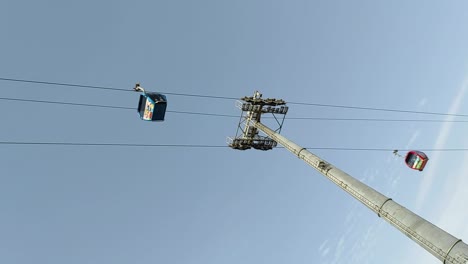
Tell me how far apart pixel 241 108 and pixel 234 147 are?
347cm

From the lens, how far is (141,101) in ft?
73.2

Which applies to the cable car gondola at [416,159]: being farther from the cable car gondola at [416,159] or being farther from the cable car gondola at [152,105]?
the cable car gondola at [152,105]

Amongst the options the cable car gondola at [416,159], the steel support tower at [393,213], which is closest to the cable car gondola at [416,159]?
the cable car gondola at [416,159]

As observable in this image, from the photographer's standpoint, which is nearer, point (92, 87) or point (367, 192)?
point (367, 192)

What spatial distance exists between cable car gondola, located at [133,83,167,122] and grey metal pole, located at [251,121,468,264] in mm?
9244

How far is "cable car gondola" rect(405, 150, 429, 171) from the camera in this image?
107 feet

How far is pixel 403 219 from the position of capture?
14.2m

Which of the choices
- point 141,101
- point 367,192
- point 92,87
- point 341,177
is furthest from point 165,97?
point 367,192

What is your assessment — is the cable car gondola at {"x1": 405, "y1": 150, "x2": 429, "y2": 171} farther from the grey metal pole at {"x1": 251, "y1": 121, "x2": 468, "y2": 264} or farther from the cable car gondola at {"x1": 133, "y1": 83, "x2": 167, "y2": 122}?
the cable car gondola at {"x1": 133, "y1": 83, "x2": 167, "y2": 122}

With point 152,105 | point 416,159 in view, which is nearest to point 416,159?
point 416,159

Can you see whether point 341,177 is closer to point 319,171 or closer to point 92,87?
point 319,171

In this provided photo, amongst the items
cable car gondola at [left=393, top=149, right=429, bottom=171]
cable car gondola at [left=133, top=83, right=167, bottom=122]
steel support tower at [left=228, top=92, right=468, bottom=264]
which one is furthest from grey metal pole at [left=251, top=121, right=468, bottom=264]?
cable car gondola at [left=393, top=149, right=429, bottom=171]

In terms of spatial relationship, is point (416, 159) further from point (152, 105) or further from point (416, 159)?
point (152, 105)

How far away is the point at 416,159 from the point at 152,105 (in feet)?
80.4
